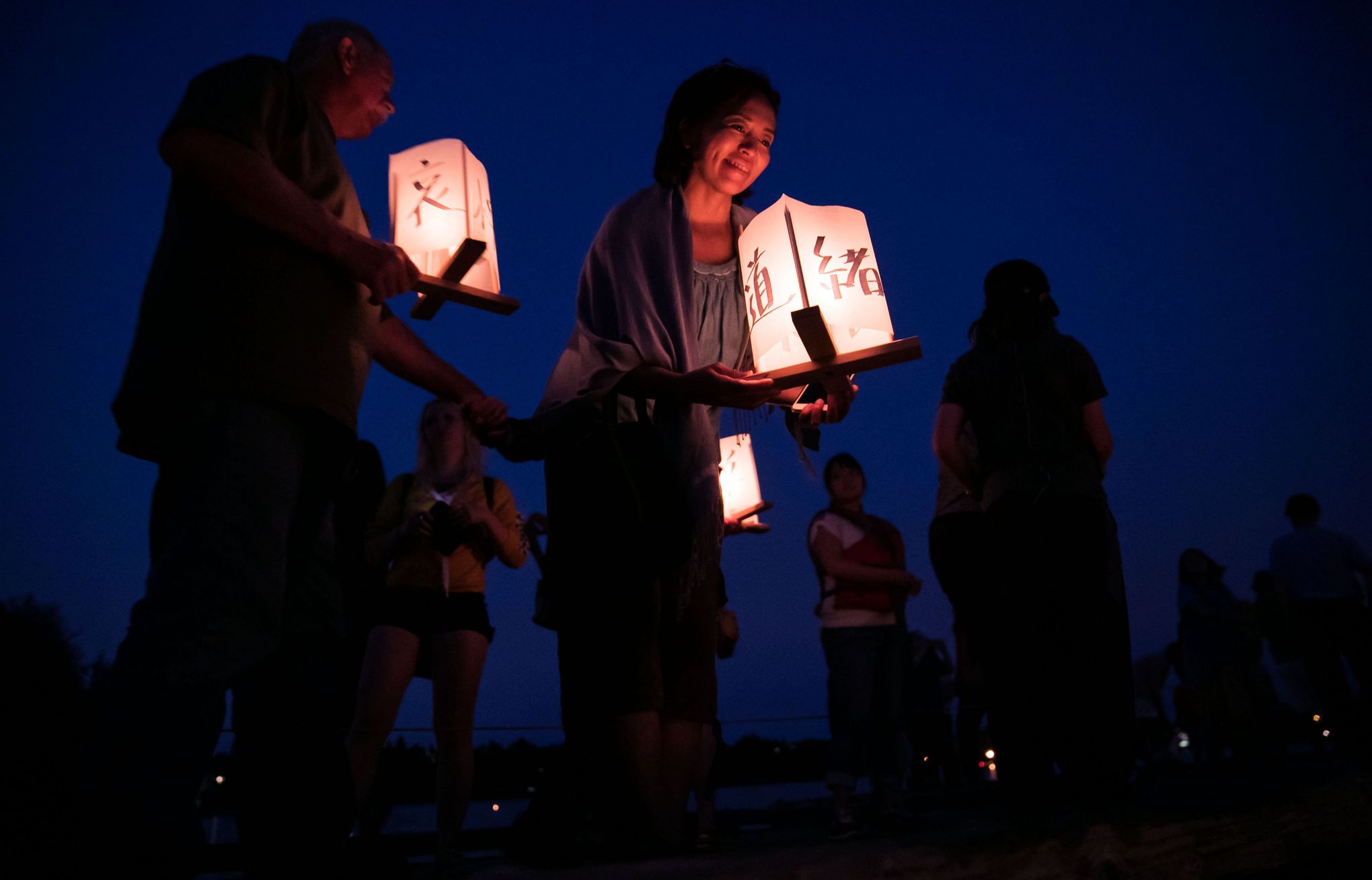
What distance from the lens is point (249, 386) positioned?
1356 millimetres

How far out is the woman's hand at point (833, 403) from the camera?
206 cm

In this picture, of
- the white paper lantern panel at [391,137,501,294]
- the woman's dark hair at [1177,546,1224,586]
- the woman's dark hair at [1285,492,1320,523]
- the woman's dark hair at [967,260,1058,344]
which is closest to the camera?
the white paper lantern panel at [391,137,501,294]

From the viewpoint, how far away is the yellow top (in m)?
3.44

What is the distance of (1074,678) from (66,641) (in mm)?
2911

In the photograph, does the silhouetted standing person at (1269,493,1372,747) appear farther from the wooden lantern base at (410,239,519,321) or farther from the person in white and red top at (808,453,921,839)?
the wooden lantern base at (410,239,519,321)

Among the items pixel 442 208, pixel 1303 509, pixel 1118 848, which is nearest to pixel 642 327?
pixel 442 208

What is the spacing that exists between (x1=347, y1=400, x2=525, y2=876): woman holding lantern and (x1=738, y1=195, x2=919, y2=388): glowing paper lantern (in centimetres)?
150

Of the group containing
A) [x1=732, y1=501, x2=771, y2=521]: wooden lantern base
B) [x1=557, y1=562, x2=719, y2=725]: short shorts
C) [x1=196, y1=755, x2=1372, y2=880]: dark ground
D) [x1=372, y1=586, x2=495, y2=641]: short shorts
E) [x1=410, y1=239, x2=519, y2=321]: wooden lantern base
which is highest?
[x1=410, y1=239, x2=519, y2=321]: wooden lantern base

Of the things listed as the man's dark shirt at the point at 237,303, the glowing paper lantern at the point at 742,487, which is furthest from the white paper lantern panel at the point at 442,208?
the glowing paper lantern at the point at 742,487

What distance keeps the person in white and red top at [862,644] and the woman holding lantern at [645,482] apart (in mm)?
2458

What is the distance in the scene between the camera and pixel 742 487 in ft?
13.9

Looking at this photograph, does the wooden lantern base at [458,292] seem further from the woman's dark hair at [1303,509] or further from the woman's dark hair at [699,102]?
the woman's dark hair at [1303,509]

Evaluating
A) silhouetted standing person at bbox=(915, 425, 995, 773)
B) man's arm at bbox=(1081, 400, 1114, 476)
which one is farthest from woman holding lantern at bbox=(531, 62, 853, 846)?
silhouetted standing person at bbox=(915, 425, 995, 773)

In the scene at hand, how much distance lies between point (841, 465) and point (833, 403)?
9.08ft
